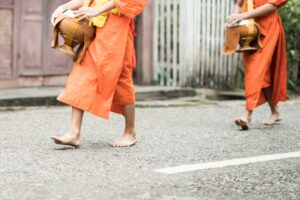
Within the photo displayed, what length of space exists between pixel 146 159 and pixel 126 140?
719 millimetres

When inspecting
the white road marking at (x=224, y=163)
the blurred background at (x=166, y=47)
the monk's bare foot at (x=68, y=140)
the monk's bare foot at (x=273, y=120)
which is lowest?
the monk's bare foot at (x=273, y=120)

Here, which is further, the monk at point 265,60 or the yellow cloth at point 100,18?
the monk at point 265,60

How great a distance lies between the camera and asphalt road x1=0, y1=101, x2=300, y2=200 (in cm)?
450

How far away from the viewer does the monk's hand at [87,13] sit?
588 cm

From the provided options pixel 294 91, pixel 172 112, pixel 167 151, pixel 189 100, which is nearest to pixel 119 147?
pixel 167 151

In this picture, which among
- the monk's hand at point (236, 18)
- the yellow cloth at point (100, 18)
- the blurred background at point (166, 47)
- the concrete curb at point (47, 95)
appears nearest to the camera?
the yellow cloth at point (100, 18)

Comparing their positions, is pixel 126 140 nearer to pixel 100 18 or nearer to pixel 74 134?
pixel 74 134

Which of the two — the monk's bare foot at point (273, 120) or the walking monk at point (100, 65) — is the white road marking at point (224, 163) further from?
the monk's bare foot at point (273, 120)

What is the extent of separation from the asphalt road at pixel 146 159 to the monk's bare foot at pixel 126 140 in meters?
0.06

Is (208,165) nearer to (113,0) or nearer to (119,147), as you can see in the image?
(119,147)

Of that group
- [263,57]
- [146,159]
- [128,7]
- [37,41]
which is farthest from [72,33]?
[37,41]

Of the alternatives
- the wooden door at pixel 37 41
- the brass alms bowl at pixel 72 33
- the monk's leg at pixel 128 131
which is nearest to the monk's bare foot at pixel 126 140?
the monk's leg at pixel 128 131

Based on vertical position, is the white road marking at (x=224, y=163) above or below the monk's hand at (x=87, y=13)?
below

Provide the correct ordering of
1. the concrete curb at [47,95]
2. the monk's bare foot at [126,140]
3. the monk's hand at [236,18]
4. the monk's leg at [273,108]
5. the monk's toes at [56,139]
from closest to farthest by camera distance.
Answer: the monk's toes at [56,139] < the monk's bare foot at [126,140] < the monk's hand at [236,18] < the monk's leg at [273,108] < the concrete curb at [47,95]
